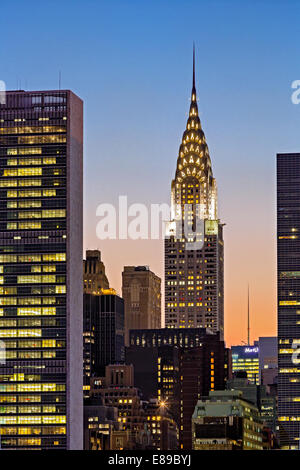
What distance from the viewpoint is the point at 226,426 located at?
13675 cm

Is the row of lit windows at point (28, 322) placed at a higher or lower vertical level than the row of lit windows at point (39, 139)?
lower

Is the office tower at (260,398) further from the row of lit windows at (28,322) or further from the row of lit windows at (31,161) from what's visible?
the row of lit windows at (31,161)

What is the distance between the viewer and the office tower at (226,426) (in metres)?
135

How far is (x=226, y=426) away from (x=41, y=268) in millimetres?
30699

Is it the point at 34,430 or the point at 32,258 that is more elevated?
the point at 32,258

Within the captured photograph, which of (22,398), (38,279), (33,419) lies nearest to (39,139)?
(38,279)

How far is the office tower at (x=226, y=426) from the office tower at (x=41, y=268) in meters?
14.8

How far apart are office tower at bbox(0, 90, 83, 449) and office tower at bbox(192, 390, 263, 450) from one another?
14.8 metres

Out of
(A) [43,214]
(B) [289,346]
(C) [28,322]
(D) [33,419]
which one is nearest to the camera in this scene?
(D) [33,419]

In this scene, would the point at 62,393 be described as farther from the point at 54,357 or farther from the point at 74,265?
the point at 74,265

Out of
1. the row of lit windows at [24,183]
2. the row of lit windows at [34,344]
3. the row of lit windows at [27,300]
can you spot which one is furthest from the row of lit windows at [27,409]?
the row of lit windows at [24,183]

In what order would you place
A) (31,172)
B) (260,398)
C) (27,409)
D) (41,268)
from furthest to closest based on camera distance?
(260,398) → (31,172) → (41,268) → (27,409)

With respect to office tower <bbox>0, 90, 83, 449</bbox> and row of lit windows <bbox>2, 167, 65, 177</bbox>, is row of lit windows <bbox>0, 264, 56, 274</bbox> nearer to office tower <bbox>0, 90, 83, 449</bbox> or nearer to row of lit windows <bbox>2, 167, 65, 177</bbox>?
office tower <bbox>0, 90, 83, 449</bbox>

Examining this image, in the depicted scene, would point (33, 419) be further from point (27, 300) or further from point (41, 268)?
point (41, 268)
